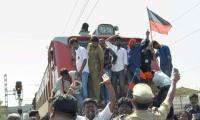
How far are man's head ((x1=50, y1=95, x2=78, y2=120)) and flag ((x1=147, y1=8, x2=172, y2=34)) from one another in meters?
11.0

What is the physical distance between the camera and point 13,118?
7.20 metres

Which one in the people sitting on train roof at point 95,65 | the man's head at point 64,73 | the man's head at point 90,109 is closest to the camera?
the man's head at point 90,109

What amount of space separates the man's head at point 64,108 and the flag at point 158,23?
1098cm

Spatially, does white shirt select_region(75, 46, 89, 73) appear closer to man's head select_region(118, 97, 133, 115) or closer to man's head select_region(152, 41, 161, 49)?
man's head select_region(152, 41, 161, 49)

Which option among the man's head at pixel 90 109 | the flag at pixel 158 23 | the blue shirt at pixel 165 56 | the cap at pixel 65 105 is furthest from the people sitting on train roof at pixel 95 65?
the cap at pixel 65 105

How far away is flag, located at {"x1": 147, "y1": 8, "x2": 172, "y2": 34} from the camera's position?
1439 centimetres

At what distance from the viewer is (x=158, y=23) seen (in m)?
14.5

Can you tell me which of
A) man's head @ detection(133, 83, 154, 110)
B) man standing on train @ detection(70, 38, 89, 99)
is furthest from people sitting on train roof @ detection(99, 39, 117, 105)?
man's head @ detection(133, 83, 154, 110)

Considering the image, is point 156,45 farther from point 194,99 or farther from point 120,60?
point 194,99

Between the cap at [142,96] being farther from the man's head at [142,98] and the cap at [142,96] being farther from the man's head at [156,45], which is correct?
the man's head at [156,45]

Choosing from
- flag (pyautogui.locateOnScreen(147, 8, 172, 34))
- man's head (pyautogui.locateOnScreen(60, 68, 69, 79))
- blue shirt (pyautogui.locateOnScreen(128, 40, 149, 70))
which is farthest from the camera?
flag (pyautogui.locateOnScreen(147, 8, 172, 34))

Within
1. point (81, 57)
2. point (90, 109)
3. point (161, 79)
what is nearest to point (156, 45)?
point (161, 79)

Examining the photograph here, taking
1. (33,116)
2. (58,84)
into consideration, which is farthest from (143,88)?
(58,84)

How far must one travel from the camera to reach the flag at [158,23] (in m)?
14.4
